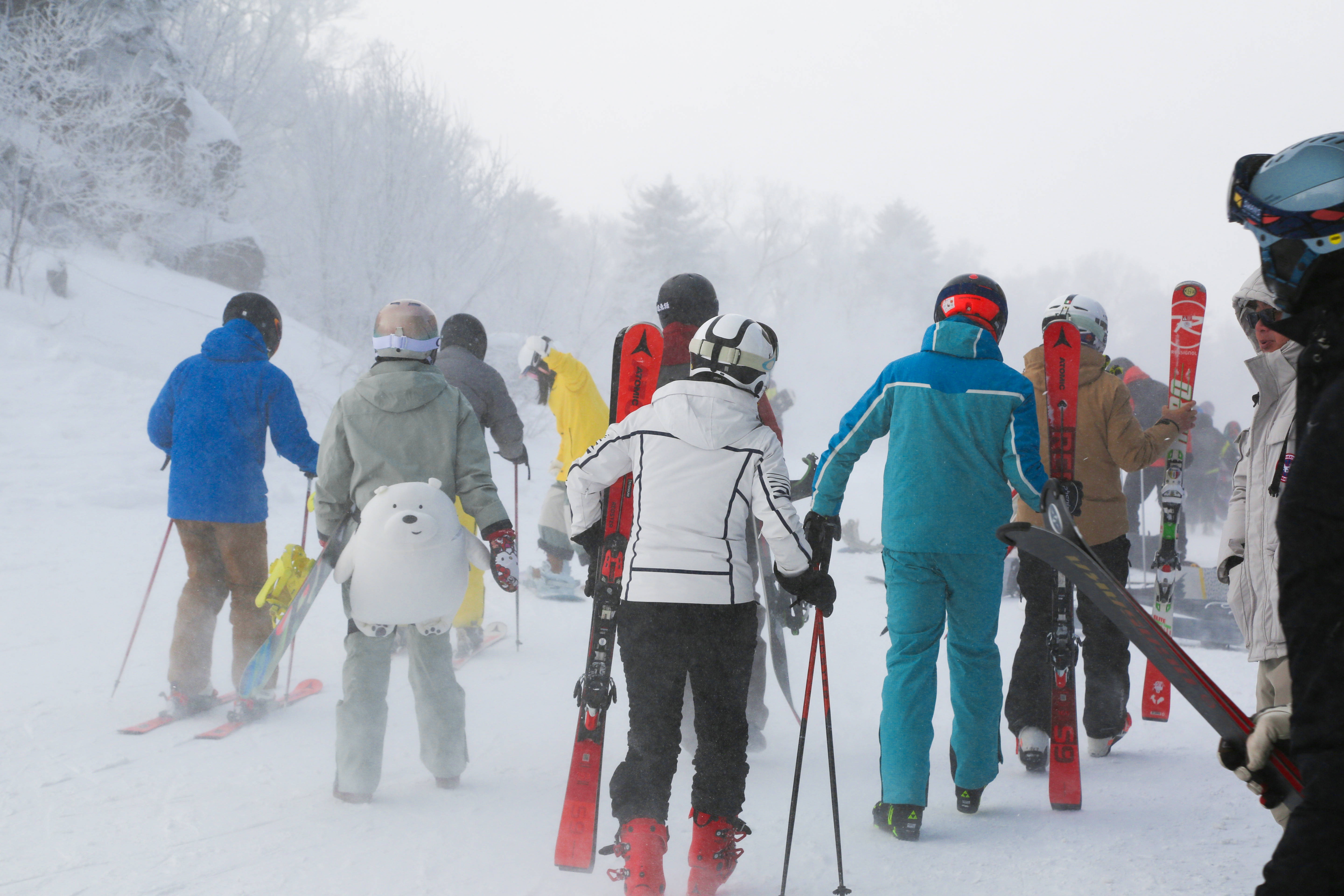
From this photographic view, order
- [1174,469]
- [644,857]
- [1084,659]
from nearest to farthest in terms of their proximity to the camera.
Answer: [644,857], [1084,659], [1174,469]

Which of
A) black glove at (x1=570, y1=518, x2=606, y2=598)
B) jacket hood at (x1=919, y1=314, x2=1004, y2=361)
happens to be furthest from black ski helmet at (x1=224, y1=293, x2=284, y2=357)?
jacket hood at (x1=919, y1=314, x2=1004, y2=361)

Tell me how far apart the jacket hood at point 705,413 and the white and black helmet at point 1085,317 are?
75.2 inches

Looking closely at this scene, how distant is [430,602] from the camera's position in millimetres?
3455

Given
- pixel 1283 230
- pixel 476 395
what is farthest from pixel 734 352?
pixel 476 395

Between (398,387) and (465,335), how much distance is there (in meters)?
1.88

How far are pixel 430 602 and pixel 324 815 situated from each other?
34.3 inches

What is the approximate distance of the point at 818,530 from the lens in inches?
126

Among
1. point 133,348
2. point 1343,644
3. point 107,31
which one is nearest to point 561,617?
point 1343,644

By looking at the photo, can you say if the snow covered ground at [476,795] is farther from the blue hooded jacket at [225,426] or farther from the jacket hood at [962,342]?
the jacket hood at [962,342]

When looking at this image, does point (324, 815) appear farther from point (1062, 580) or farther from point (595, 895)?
point (1062, 580)

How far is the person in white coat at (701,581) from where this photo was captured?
2.83m

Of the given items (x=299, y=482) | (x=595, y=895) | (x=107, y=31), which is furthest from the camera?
(x=107, y=31)

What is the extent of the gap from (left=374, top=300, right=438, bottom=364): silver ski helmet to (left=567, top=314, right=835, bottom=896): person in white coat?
4.05 feet

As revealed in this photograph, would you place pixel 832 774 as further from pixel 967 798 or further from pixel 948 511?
pixel 948 511
